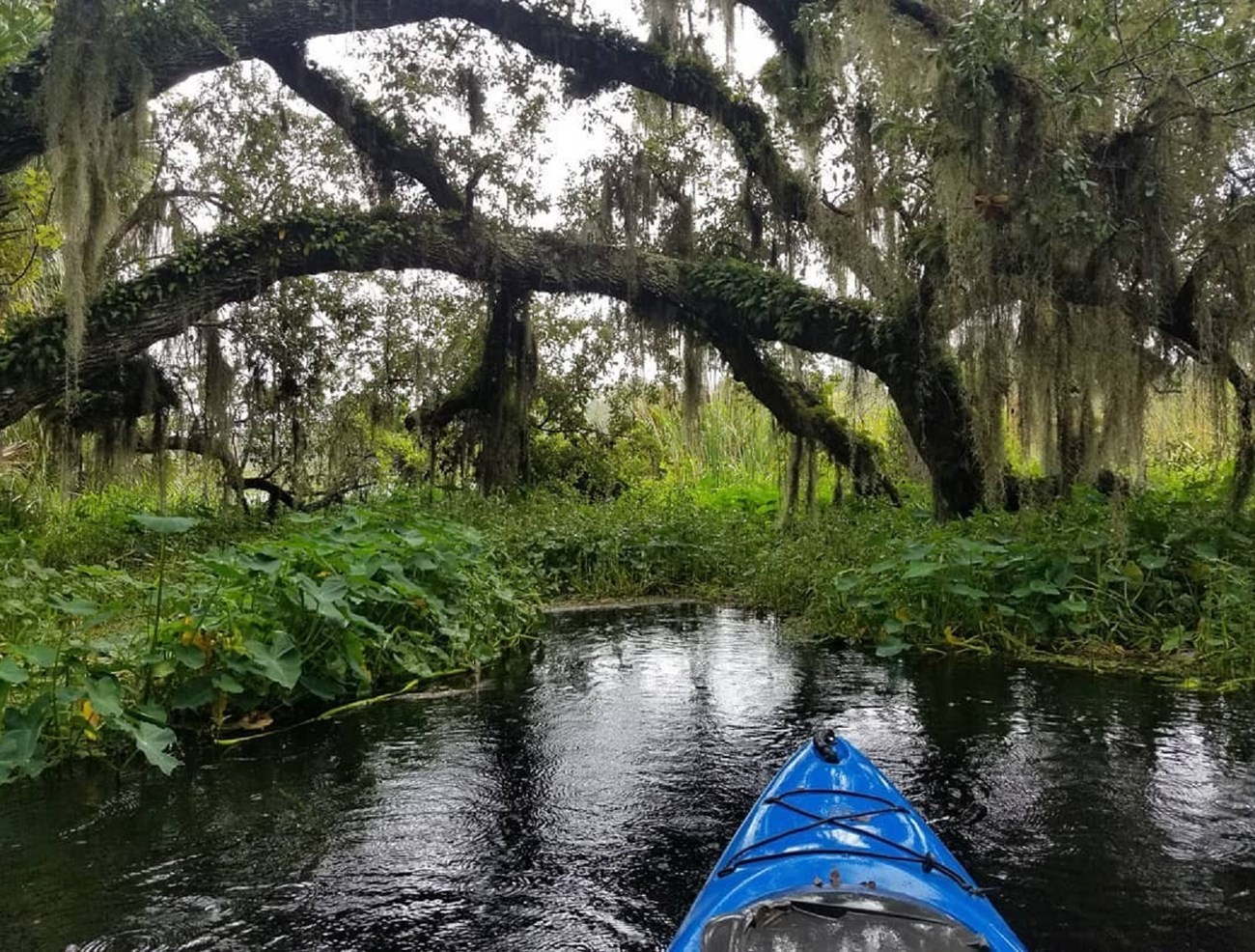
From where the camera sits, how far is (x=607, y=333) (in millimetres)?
13781

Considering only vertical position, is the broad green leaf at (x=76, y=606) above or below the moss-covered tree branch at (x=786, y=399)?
below

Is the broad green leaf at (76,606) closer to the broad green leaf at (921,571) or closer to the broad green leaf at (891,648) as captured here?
the broad green leaf at (891,648)

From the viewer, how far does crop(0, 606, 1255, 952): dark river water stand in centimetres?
292

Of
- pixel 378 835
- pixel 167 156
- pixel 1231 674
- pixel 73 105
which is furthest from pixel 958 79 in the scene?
pixel 167 156

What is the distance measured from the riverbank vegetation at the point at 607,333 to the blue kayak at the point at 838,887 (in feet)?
8.40

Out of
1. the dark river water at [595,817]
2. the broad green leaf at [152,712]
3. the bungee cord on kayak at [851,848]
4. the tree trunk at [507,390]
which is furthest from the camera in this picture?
the tree trunk at [507,390]

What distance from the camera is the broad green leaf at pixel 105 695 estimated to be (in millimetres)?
3703

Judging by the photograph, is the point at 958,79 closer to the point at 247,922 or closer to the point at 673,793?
the point at 673,793

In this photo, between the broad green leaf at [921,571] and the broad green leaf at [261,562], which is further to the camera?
the broad green leaf at [921,571]

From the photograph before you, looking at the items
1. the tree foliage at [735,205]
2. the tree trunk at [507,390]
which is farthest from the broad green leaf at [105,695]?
the tree trunk at [507,390]

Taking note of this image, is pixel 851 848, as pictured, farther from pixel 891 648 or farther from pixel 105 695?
pixel 891 648

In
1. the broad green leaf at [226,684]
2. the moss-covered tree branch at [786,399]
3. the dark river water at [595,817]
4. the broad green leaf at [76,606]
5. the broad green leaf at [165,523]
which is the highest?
the moss-covered tree branch at [786,399]

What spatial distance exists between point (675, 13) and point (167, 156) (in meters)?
6.84

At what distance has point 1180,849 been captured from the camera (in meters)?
3.37
